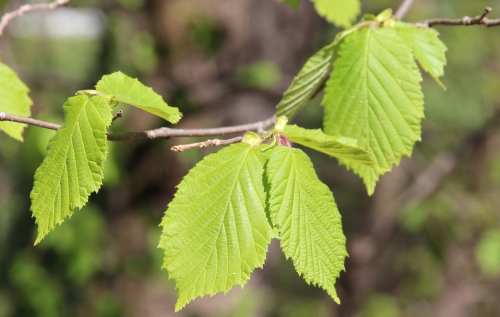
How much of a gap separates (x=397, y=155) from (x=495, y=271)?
386cm

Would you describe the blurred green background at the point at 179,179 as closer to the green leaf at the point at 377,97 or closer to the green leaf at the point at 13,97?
the green leaf at the point at 13,97

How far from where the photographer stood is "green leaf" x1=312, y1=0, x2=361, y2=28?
175 centimetres

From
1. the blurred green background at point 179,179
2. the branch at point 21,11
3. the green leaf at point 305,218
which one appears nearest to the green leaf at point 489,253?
the blurred green background at point 179,179

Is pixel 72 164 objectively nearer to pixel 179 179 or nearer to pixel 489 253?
pixel 179 179

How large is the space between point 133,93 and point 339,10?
3.25 ft

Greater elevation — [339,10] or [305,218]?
[339,10]

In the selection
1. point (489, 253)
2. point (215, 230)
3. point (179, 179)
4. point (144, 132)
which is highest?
point (144, 132)

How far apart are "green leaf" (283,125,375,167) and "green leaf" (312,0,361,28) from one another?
31.4 inches

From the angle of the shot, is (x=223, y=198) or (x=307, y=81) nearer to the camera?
(x=223, y=198)

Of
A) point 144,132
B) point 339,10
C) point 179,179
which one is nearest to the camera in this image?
point 144,132

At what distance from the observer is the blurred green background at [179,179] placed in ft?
12.0

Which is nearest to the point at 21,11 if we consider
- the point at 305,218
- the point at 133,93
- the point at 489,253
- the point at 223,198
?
the point at 133,93

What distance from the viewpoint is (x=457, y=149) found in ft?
15.3

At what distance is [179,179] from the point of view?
12.3 ft
